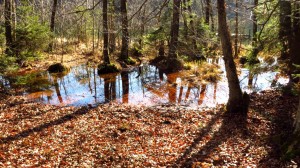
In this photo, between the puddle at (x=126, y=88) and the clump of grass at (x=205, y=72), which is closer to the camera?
the puddle at (x=126, y=88)

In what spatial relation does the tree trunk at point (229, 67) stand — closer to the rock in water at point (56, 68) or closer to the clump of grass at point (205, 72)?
the clump of grass at point (205, 72)

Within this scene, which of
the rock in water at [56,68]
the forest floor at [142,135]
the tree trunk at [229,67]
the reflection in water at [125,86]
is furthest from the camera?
the rock in water at [56,68]

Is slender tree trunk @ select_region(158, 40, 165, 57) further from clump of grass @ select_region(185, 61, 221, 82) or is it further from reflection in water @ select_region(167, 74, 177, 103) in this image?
reflection in water @ select_region(167, 74, 177, 103)

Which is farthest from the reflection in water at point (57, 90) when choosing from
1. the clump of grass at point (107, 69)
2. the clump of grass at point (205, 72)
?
the clump of grass at point (205, 72)

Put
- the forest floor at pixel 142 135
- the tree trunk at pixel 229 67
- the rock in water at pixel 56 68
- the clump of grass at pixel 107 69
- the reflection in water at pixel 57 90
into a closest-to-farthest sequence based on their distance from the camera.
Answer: the forest floor at pixel 142 135 → the tree trunk at pixel 229 67 → the reflection in water at pixel 57 90 → the clump of grass at pixel 107 69 → the rock in water at pixel 56 68

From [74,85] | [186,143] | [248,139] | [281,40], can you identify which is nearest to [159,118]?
[186,143]

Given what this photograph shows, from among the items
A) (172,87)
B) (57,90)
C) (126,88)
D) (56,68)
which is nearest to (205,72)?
(172,87)

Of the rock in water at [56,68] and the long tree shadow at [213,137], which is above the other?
the rock in water at [56,68]

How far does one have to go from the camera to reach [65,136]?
8453 millimetres

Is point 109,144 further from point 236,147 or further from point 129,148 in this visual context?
point 236,147

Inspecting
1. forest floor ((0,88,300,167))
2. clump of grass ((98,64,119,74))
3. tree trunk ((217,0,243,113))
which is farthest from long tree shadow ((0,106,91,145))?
clump of grass ((98,64,119,74))

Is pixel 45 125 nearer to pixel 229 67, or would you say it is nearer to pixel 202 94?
pixel 229 67

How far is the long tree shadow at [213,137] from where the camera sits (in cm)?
709

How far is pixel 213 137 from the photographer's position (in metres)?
8.50
